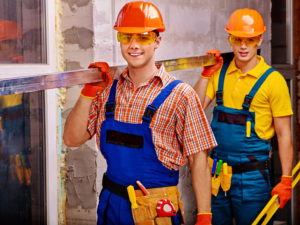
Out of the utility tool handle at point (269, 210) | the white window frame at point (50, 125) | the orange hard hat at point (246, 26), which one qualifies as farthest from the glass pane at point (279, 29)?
the white window frame at point (50, 125)

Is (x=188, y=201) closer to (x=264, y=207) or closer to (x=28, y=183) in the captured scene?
(x=264, y=207)

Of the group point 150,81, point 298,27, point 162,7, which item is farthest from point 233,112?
point 298,27

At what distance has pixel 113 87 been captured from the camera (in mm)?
2691

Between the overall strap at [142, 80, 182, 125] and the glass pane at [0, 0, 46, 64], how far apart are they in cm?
83

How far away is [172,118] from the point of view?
101 inches

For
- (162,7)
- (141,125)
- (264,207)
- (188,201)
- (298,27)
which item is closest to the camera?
(141,125)

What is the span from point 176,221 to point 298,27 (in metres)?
4.69

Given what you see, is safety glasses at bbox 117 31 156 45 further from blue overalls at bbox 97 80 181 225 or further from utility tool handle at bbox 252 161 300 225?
utility tool handle at bbox 252 161 300 225

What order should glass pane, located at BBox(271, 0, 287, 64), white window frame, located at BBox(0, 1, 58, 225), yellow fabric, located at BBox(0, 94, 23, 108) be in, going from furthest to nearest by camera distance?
glass pane, located at BBox(271, 0, 287, 64), white window frame, located at BBox(0, 1, 58, 225), yellow fabric, located at BBox(0, 94, 23, 108)

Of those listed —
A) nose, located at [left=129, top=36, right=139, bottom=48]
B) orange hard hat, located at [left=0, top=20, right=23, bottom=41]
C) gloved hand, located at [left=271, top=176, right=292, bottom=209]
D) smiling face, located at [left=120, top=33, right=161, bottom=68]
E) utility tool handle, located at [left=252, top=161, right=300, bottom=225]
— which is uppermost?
orange hard hat, located at [left=0, top=20, right=23, bottom=41]

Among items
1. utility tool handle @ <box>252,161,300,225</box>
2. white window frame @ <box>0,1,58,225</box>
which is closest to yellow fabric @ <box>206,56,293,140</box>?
utility tool handle @ <box>252,161,300,225</box>

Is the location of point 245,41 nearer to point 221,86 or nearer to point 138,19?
point 221,86

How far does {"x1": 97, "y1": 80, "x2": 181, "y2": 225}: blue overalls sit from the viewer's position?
2535 mm

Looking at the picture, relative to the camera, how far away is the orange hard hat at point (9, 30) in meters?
2.80
